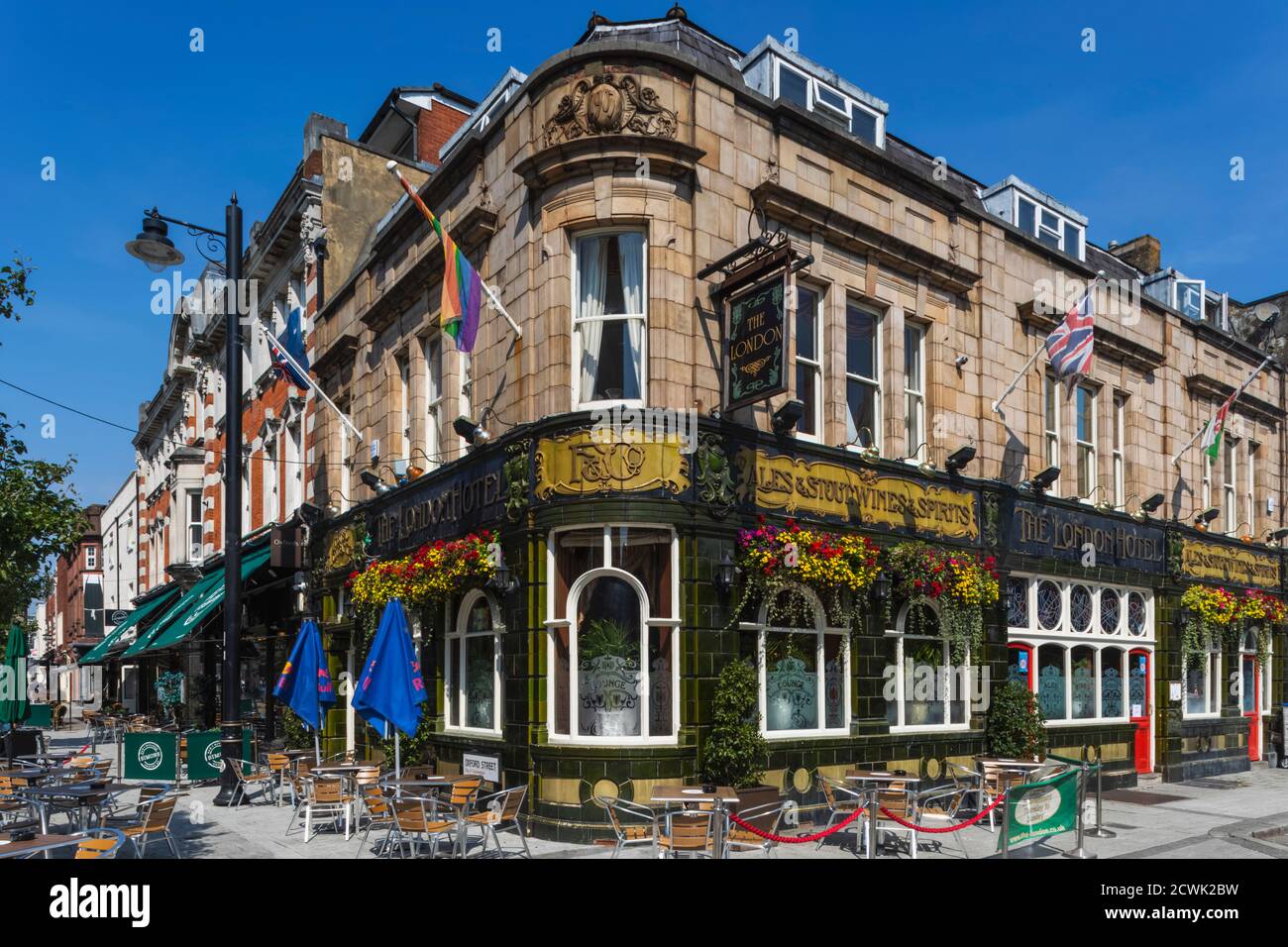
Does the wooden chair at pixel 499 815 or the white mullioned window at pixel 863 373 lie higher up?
the white mullioned window at pixel 863 373

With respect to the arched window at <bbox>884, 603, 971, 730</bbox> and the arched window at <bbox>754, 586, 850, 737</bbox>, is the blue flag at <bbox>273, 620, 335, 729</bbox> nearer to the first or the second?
the arched window at <bbox>754, 586, 850, 737</bbox>

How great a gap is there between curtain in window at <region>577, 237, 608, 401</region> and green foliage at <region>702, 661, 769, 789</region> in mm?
4156

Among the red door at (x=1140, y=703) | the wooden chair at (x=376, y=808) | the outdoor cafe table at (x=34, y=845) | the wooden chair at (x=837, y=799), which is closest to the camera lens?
the outdoor cafe table at (x=34, y=845)

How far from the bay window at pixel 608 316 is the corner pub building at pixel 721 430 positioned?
3 cm

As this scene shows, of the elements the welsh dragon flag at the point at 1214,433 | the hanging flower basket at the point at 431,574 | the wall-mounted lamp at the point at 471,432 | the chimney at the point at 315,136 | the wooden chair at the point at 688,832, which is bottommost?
the wooden chair at the point at 688,832

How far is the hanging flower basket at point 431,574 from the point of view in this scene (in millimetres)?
13680

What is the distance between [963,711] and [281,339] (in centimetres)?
1353

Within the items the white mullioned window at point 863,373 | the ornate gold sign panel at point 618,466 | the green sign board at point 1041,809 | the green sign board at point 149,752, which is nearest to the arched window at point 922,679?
the white mullioned window at point 863,373

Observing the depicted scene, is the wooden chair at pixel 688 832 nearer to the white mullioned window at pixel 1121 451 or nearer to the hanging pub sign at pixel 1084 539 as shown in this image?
the hanging pub sign at pixel 1084 539

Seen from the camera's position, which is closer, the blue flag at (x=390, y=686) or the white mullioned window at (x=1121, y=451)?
the blue flag at (x=390, y=686)

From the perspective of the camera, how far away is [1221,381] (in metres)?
23.1

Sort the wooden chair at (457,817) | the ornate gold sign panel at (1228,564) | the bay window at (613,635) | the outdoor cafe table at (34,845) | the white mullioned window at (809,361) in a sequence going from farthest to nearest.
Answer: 1. the ornate gold sign panel at (1228,564)
2. the white mullioned window at (809,361)
3. the bay window at (613,635)
4. the wooden chair at (457,817)
5. the outdoor cafe table at (34,845)

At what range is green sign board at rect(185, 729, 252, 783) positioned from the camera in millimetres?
16609

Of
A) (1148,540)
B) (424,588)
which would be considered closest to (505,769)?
(424,588)
